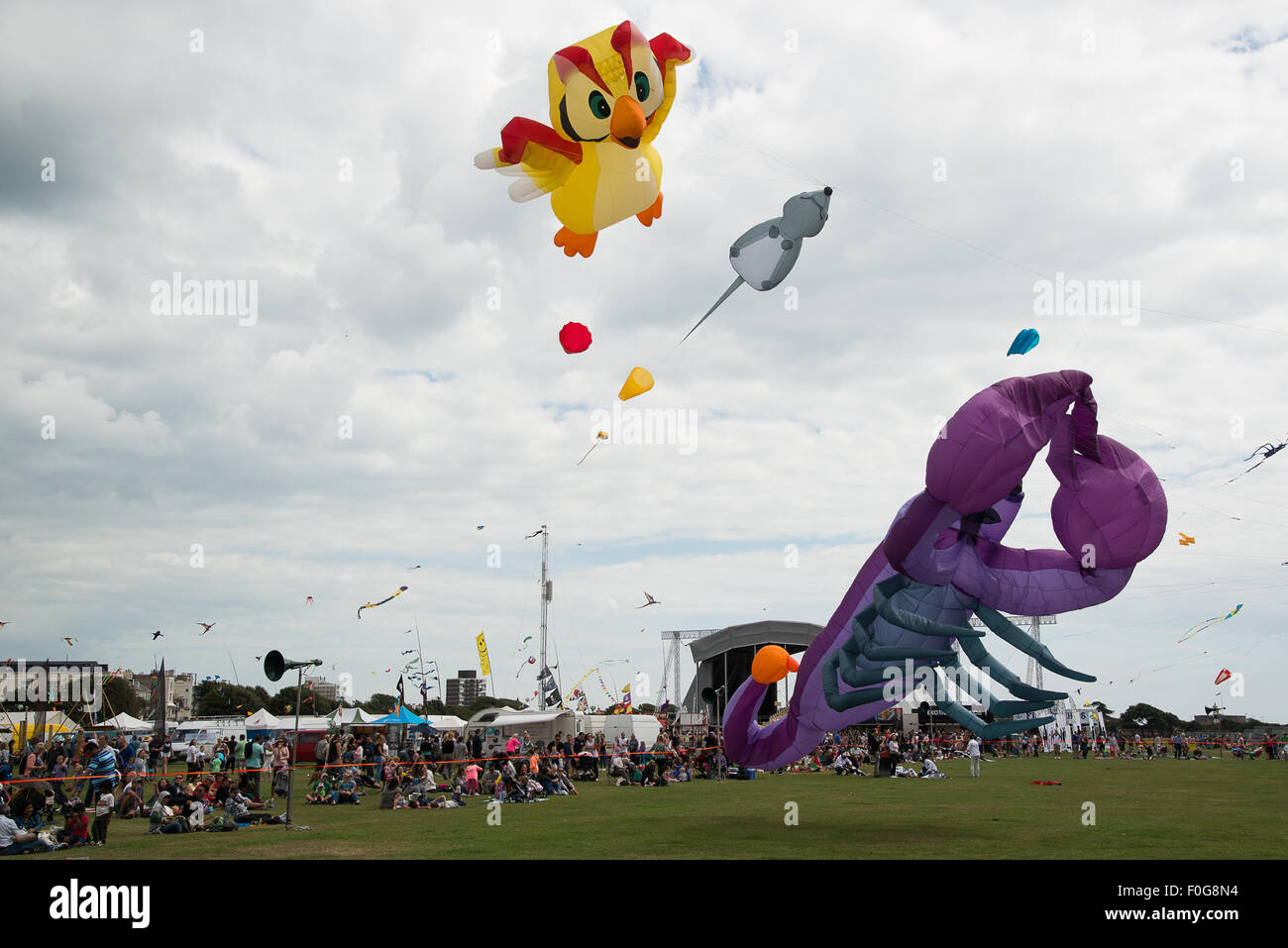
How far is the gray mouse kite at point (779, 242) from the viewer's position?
37.5 ft

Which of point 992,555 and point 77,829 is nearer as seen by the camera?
point 992,555

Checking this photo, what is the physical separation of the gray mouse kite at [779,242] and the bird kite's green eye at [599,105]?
2.21 metres

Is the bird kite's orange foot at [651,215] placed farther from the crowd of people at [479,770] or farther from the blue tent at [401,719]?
the blue tent at [401,719]

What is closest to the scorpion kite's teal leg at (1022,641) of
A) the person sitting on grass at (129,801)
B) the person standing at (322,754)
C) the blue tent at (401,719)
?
the person sitting on grass at (129,801)

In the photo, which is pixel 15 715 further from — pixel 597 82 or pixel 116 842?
pixel 597 82

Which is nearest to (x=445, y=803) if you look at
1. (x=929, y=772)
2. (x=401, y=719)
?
(x=401, y=719)

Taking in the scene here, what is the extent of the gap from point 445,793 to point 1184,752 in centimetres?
4164

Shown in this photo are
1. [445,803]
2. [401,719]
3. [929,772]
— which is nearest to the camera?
[445,803]

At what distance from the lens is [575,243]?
11.8 meters

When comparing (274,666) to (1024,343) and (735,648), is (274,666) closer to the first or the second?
(1024,343)

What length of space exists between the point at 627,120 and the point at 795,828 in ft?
34.2

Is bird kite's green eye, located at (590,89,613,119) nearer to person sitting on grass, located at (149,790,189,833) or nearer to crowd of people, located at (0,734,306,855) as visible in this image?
crowd of people, located at (0,734,306,855)

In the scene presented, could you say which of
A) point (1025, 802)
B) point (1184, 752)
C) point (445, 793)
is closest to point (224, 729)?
point (445, 793)

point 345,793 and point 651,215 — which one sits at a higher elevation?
point 651,215
